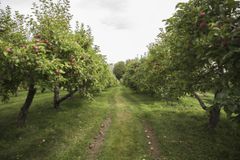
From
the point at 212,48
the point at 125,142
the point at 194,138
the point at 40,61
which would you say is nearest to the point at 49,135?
the point at 125,142

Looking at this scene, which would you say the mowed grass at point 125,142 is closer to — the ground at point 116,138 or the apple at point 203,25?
the ground at point 116,138

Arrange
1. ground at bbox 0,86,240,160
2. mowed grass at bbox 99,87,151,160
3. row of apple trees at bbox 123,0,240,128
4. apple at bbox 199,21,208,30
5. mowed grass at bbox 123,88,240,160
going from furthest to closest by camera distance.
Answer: mowed grass at bbox 123,88,240,160
ground at bbox 0,86,240,160
mowed grass at bbox 99,87,151,160
apple at bbox 199,21,208,30
row of apple trees at bbox 123,0,240,128

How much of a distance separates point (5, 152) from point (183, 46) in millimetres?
12232

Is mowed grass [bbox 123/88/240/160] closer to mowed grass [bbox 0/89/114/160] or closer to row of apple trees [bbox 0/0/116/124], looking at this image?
mowed grass [bbox 0/89/114/160]

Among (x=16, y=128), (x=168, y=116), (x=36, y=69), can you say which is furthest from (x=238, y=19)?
(x=16, y=128)

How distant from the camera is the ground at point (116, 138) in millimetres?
11344

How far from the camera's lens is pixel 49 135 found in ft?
46.2

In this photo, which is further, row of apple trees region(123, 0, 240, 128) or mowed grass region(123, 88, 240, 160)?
mowed grass region(123, 88, 240, 160)

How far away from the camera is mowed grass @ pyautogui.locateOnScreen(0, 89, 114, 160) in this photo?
11.4 m

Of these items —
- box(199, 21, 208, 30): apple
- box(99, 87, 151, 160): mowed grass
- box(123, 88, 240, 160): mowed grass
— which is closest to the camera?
box(199, 21, 208, 30): apple

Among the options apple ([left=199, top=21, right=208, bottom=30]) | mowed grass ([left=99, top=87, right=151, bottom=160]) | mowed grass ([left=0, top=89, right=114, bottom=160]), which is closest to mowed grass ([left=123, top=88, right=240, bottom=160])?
mowed grass ([left=99, top=87, right=151, bottom=160])

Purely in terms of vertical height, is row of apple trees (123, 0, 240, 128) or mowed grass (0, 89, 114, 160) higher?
row of apple trees (123, 0, 240, 128)

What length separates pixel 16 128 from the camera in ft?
49.9

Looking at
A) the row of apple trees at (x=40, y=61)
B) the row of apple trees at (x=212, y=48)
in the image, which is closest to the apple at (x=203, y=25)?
the row of apple trees at (x=212, y=48)
